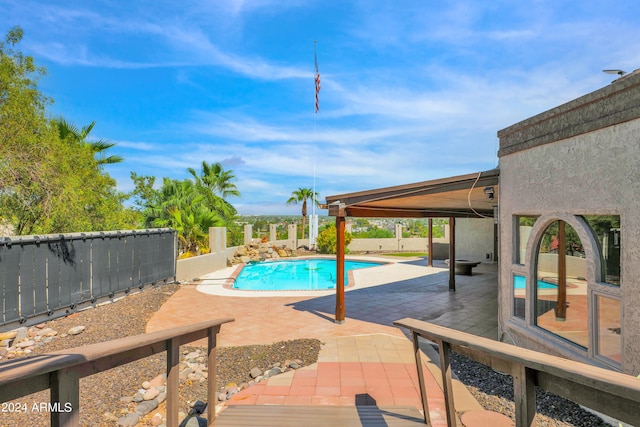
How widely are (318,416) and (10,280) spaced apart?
9027 mm

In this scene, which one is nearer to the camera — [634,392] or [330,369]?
[634,392]

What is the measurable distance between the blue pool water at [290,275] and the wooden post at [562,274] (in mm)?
10531

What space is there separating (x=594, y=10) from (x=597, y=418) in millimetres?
8452

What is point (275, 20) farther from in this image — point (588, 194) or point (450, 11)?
point (588, 194)

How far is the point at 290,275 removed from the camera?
2030cm

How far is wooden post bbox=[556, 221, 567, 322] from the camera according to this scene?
531 centimetres

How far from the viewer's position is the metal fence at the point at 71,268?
8.42 meters

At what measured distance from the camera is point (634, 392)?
1.34 metres

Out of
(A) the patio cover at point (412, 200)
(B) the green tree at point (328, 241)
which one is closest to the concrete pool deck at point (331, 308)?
(A) the patio cover at point (412, 200)

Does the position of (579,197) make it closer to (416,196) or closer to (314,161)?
(416,196)

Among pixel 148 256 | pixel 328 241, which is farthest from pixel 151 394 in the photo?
pixel 328 241

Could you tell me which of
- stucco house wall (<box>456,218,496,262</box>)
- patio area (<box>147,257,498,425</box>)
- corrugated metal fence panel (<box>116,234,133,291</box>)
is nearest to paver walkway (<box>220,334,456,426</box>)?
patio area (<box>147,257,498,425</box>)

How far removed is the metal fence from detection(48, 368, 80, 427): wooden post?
8813mm

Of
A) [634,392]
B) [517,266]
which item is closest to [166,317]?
[517,266]
